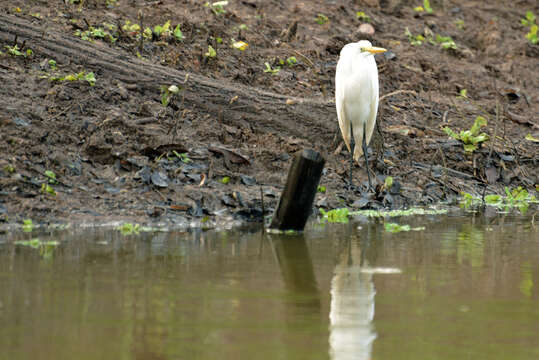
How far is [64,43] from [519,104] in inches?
268

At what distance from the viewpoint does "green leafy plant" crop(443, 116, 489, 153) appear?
922 cm

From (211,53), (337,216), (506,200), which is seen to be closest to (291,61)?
(211,53)

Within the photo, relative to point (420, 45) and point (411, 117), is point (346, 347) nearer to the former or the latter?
point (411, 117)

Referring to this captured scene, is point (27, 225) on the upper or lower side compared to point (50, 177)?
lower

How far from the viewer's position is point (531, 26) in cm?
1444

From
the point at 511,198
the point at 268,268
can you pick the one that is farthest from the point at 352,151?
the point at 268,268

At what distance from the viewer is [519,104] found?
11.5 meters

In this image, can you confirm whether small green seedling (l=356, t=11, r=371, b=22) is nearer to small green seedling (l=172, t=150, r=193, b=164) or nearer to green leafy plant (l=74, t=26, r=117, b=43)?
green leafy plant (l=74, t=26, r=117, b=43)

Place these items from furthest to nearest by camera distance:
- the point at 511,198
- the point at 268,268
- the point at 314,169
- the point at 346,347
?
the point at 511,198 < the point at 314,169 < the point at 268,268 < the point at 346,347

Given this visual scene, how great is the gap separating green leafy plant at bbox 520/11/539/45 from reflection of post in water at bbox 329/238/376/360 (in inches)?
402

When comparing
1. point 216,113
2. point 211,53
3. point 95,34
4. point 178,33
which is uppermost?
point 178,33

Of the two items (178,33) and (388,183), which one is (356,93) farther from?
(178,33)

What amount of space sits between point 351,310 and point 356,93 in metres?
4.97

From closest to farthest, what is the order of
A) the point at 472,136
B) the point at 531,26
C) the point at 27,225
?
the point at 27,225 → the point at 472,136 → the point at 531,26
